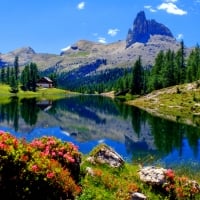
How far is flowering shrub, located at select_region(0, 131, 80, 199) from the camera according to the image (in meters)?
16.8

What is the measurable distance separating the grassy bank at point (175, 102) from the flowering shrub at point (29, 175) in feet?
354

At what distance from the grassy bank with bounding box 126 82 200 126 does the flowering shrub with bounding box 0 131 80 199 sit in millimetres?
107785

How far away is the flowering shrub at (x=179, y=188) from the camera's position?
23.6m

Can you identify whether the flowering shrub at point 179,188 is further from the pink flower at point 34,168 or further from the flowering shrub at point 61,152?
the pink flower at point 34,168

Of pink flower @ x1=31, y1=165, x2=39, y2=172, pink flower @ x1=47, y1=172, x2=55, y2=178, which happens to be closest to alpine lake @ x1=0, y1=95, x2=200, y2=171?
pink flower @ x1=47, y1=172, x2=55, y2=178

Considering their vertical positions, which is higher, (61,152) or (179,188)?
(61,152)

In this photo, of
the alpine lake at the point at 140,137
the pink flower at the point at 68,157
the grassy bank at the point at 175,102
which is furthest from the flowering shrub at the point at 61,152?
the grassy bank at the point at 175,102

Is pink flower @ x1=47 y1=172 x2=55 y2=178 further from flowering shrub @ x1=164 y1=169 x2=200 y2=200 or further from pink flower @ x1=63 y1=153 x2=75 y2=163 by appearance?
flowering shrub @ x1=164 y1=169 x2=200 y2=200

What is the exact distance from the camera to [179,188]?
78.5 feet

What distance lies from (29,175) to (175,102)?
5414 inches

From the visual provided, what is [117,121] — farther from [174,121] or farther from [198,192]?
[198,192]

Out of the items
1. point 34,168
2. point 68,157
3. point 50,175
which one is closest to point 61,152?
point 68,157

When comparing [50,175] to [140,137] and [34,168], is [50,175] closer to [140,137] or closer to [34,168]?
[34,168]

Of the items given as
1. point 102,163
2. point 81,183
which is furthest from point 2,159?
point 102,163
